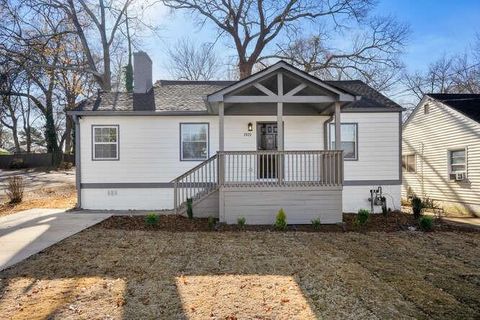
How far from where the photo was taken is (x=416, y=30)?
2220 cm

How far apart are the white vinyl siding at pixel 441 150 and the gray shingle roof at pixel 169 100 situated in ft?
9.22

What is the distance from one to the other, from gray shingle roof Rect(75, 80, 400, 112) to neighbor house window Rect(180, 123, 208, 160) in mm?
555

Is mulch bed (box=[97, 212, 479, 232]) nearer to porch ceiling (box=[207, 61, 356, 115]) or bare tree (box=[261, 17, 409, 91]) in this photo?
porch ceiling (box=[207, 61, 356, 115])

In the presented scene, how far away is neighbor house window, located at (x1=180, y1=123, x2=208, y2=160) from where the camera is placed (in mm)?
12055

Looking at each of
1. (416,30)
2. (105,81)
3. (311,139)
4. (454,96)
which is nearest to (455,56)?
(416,30)

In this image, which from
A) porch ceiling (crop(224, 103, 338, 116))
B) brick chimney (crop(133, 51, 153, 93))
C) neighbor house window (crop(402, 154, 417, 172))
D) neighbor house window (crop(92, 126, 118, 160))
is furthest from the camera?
neighbor house window (crop(402, 154, 417, 172))

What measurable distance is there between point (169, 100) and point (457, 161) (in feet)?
34.4

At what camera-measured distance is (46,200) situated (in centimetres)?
1488

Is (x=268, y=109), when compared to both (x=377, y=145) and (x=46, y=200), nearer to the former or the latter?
(x=377, y=145)

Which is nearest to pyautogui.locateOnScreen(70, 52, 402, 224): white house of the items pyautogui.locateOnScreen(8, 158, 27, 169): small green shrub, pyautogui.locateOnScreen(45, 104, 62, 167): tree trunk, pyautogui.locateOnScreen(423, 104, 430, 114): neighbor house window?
pyautogui.locateOnScreen(423, 104, 430, 114): neighbor house window

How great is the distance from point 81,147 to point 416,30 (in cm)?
1994

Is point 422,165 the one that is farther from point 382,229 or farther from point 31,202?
point 31,202

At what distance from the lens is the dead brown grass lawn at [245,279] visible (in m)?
3.93

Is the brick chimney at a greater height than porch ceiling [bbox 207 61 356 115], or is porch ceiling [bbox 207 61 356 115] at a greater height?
the brick chimney
